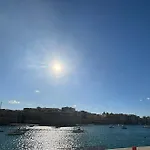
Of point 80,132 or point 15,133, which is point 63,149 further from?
point 80,132

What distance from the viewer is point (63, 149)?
220 ft

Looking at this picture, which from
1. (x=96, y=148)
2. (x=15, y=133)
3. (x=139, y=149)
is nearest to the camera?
(x=96, y=148)

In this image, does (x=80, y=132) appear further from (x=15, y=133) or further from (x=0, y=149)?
(x=0, y=149)

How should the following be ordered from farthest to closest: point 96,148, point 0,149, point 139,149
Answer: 1. point 0,149
2. point 139,149
3. point 96,148

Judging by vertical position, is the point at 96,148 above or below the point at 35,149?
above

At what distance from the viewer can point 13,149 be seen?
217 feet

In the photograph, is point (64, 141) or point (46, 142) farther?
point (64, 141)

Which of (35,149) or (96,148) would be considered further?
(35,149)

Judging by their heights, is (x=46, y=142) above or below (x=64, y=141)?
below

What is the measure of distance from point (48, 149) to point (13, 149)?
932cm

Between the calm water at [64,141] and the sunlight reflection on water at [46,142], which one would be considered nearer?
the sunlight reflection on water at [46,142]

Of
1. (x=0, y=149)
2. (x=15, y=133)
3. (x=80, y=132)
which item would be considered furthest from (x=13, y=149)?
(x=80, y=132)

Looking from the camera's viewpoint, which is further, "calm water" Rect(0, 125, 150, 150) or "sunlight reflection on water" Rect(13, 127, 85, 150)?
"calm water" Rect(0, 125, 150, 150)

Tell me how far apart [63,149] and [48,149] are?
4.20 m
